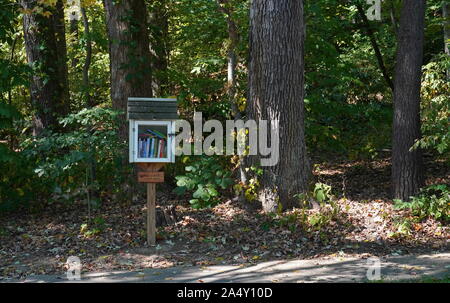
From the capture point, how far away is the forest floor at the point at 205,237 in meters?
8.74

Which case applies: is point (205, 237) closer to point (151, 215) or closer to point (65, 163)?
point (151, 215)

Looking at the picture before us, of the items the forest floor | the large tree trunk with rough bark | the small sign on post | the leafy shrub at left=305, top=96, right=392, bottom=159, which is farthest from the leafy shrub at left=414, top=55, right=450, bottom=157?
the large tree trunk with rough bark

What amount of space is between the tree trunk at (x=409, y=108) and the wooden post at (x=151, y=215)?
4.90m

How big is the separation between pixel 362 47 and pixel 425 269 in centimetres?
1056

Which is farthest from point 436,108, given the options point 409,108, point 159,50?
point 159,50

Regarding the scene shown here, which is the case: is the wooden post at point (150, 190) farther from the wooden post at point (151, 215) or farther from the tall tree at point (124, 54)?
the tall tree at point (124, 54)

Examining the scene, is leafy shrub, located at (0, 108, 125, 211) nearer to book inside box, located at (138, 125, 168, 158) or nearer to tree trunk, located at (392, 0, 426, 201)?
book inside box, located at (138, 125, 168, 158)

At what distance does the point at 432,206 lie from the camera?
1028cm

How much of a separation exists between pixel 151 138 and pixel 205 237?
191 cm

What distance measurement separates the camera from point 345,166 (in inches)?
588

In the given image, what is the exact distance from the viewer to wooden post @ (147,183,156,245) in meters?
9.24

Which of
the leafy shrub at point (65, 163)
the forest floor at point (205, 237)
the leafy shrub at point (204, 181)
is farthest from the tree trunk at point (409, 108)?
the leafy shrub at point (65, 163)

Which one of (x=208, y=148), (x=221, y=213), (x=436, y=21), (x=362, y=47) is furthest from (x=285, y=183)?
(x=362, y=47)

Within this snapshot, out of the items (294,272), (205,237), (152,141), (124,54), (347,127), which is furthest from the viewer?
(347,127)
